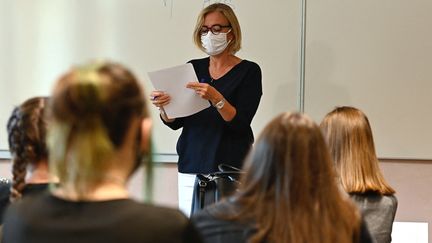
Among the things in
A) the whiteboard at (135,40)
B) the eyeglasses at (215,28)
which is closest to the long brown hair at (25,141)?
the eyeglasses at (215,28)

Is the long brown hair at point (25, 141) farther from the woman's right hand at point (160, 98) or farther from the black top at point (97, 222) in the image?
the woman's right hand at point (160, 98)

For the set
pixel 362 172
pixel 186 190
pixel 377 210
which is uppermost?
pixel 362 172

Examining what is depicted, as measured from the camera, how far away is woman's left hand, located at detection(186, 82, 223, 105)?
→ 2113mm

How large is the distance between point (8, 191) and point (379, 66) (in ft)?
6.44

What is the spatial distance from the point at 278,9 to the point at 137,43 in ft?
2.56

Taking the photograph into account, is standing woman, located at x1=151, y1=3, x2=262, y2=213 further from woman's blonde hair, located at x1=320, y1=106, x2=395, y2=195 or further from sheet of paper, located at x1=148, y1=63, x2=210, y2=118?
woman's blonde hair, located at x1=320, y1=106, x2=395, y2=195

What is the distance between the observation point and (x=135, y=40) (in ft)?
9.48

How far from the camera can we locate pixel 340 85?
9.16ft

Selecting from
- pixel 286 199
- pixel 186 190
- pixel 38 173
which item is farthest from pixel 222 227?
pixel 186 190

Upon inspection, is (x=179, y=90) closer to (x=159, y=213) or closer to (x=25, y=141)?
(x=25, y=141)

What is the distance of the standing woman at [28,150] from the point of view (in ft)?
4.40

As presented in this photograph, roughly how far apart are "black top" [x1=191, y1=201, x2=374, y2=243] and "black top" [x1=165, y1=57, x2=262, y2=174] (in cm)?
110

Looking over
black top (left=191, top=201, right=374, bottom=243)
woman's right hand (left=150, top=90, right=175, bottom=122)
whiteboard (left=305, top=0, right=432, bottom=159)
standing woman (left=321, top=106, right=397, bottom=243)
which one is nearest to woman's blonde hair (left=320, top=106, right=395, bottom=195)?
standing woman (left=321, top=106, right=397, bottom=243)

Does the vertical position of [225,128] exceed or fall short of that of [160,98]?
it falls short
